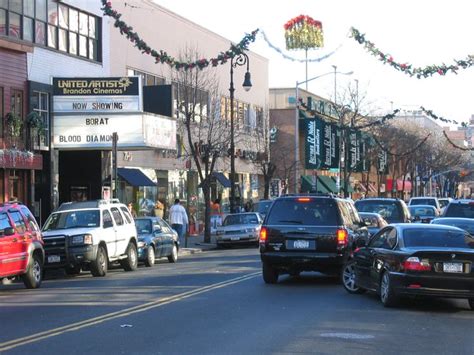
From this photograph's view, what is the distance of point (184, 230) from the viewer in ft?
102

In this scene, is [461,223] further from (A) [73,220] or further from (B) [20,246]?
(B) [20,246]

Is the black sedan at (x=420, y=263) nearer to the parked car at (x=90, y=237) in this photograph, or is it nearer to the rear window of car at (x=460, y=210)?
the parked car at (x=90, y=237)

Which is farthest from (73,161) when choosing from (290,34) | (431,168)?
(431,168)

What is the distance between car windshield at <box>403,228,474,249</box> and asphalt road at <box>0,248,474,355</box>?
109 centimetres

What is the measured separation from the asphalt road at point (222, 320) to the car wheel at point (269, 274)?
9.6 inches

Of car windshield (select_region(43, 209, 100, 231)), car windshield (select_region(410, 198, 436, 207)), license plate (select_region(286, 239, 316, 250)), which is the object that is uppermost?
car windshield (select_region(410, 198, 436, 207))

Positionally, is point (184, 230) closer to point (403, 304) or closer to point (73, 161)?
point (73, 161)

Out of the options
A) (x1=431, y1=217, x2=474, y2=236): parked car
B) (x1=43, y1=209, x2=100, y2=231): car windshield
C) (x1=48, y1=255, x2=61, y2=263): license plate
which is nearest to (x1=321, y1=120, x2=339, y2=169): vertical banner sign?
(x1=431, y1=217, x2=474, y2=236): parked car

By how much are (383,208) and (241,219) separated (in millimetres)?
9205

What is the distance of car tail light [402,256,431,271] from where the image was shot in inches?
494

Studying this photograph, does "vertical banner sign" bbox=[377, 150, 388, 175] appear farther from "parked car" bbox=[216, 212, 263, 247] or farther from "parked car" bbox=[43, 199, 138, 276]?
"parked car" bbox=[43, 199, 138, 276]

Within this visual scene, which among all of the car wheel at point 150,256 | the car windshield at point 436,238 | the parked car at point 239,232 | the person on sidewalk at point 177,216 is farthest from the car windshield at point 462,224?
the parked car at point 239,232

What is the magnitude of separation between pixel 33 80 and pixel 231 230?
990 cm

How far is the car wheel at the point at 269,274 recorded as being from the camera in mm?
16938
